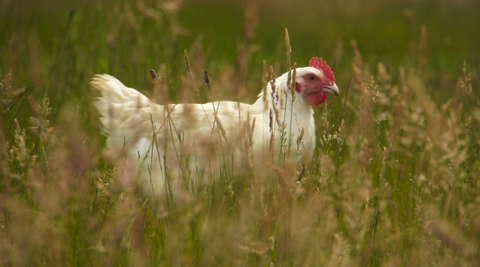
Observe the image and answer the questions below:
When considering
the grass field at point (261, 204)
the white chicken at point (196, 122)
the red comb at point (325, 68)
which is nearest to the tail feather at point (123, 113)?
the white chicken at point (196, 122)

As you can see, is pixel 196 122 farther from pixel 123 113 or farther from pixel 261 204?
pixel 261 204

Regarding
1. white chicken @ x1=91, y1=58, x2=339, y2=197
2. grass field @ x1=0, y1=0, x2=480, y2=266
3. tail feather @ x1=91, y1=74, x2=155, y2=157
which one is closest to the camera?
grass field @ x1=0, y1=0, x2=480, y2=266

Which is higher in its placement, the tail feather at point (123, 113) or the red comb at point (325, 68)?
the red comb at point (325, 68)

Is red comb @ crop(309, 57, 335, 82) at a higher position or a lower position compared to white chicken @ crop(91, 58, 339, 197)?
higher

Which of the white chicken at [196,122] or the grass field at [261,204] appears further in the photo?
the white chicken at [196,122]

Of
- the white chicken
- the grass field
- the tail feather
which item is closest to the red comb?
the white chicken

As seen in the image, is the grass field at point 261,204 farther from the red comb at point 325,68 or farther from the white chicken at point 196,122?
the red comb at point 325,68

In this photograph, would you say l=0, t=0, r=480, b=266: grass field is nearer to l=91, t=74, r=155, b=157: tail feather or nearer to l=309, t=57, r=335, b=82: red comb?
l=91, t=74, r=155, b=157: tail feather

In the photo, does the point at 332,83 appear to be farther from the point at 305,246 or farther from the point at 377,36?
the point at 377,36

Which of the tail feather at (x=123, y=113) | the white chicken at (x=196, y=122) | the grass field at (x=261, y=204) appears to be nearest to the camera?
the grass field at (x=261, y=204)

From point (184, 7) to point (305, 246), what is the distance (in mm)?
8845

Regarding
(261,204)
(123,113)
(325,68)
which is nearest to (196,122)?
(123,113)

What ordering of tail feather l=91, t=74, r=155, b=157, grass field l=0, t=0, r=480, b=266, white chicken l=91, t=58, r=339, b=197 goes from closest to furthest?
grass field l=0, t=0, r=480, b=266, white chicken l=91, t=58, r=339, b=197, tail feather l=91, t=74, r=155, b=157

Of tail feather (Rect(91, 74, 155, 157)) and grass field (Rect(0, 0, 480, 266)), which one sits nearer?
grass field (Rect(0, 0, 480, 266))
